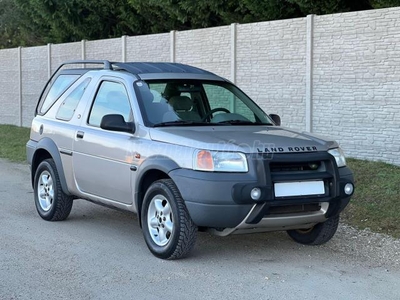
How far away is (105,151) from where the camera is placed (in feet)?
22.9

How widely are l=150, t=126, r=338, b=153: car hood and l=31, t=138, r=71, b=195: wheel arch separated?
70.4 inches

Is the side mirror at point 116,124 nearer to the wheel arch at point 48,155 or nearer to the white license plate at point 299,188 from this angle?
the wheel arch at point 48,155

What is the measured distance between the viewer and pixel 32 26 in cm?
2395

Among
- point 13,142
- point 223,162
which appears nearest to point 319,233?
point 223,162

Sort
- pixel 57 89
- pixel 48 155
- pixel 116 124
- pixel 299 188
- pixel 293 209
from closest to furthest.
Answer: pixel 299 188, pixel 293 209, pixel 116 124, pixel 48 155, pixel 57 89

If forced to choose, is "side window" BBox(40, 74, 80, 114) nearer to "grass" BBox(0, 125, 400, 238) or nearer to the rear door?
the rear door

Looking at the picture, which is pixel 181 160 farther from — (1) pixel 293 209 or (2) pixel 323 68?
(2) pixel 323 68

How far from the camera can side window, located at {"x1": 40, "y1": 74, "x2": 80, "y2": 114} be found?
8227 mm

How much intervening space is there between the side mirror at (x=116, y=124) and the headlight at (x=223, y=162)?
109 centimetres

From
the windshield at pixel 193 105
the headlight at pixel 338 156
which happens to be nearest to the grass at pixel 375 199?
the headlight at pixel 338 156

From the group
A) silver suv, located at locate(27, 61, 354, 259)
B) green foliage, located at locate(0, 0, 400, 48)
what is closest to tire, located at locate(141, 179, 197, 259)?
silver suv, located at locate(27, 61, 354, 259)

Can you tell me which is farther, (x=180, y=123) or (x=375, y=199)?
(x=375, y=199)

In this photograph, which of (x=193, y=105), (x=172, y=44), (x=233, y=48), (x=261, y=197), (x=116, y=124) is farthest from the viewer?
(x=172, y=44)

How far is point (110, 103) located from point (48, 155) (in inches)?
58.3
